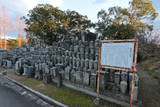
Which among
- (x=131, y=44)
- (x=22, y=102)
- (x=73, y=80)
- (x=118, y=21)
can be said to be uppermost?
(x=118, y=21)

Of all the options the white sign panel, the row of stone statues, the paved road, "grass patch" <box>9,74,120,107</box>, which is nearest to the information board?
the white sign panel

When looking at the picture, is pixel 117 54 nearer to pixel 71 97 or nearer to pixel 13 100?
pixel 71 97

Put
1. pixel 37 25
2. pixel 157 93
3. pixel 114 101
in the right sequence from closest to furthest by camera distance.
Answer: pixel 114 101 → pixel 157 93 → pixel 37 25

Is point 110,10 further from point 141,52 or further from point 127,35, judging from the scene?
point 141,52

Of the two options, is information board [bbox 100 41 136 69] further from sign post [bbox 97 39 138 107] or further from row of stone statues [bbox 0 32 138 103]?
row of stone statues [bbox 0 32 138 103]

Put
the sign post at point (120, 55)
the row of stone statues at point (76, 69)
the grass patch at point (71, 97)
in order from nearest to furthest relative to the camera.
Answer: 1. the sign post at point (120, 55)
2. the grass patch at point (71, 97)
3. the row of stone statues at point (76, 69)

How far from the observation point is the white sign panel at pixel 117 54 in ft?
Answer: 8.86

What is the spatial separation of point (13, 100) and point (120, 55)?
130 inches

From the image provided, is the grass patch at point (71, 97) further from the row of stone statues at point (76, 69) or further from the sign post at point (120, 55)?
the sign post at point (120, 55)

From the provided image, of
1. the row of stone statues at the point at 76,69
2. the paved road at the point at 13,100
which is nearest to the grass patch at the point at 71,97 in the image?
the row of stone statues at the point at 76,69

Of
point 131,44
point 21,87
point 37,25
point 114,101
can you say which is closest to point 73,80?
point 114,101

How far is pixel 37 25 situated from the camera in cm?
1162

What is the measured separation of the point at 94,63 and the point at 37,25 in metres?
9.38

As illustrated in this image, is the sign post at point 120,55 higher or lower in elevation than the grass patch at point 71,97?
higher
